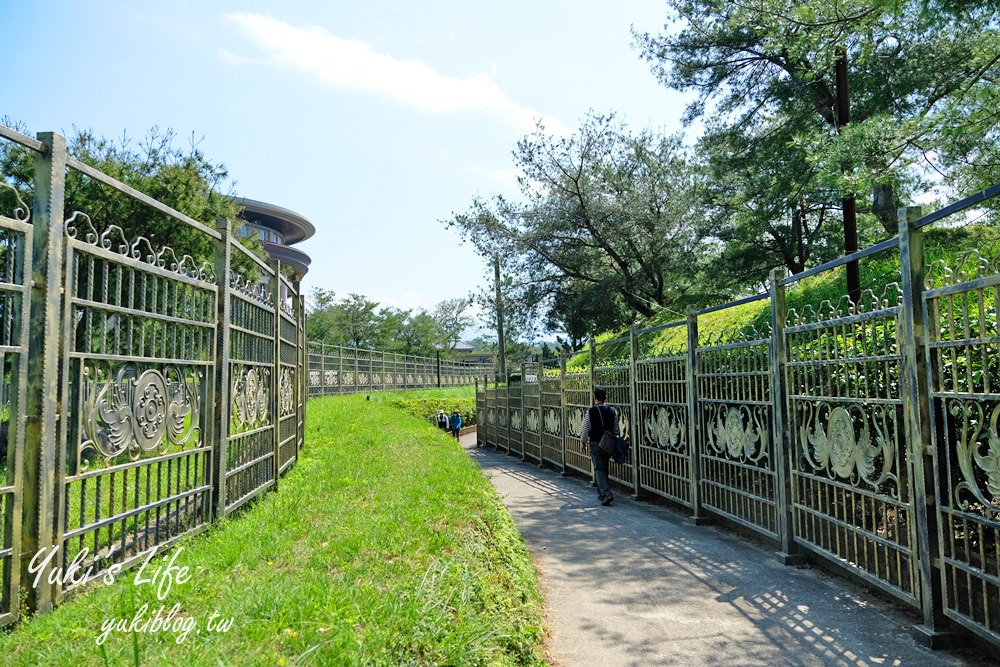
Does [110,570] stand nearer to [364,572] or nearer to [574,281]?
[364,572]

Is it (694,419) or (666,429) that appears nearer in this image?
(694,419)

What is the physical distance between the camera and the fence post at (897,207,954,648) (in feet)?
12.2

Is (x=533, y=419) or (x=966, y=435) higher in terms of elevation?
(x=966, y=435)

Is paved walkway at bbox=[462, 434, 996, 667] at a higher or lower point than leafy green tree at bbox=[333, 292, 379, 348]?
lower

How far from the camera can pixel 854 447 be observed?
4523 mm

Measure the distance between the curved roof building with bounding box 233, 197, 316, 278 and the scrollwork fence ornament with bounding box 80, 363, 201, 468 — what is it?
37.1 m

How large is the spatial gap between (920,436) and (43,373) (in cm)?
464

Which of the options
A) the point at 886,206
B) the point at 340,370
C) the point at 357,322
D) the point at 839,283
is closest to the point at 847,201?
the point at 886,206

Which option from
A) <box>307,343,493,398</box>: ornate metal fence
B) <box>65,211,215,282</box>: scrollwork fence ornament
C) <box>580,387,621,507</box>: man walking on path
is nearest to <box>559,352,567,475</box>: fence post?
<box>580,387,621,507</box>: man walking on path

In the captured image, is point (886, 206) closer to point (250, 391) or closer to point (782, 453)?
point (782, 453)

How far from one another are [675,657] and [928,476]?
6.05 feet

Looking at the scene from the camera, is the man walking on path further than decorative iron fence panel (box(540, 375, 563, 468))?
No

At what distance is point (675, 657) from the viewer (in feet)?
12.4

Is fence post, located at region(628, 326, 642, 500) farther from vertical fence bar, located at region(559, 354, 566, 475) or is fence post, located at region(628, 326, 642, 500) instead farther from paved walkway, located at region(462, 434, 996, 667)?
vertical fence bar, located at region(559, 354, 566, 475)
